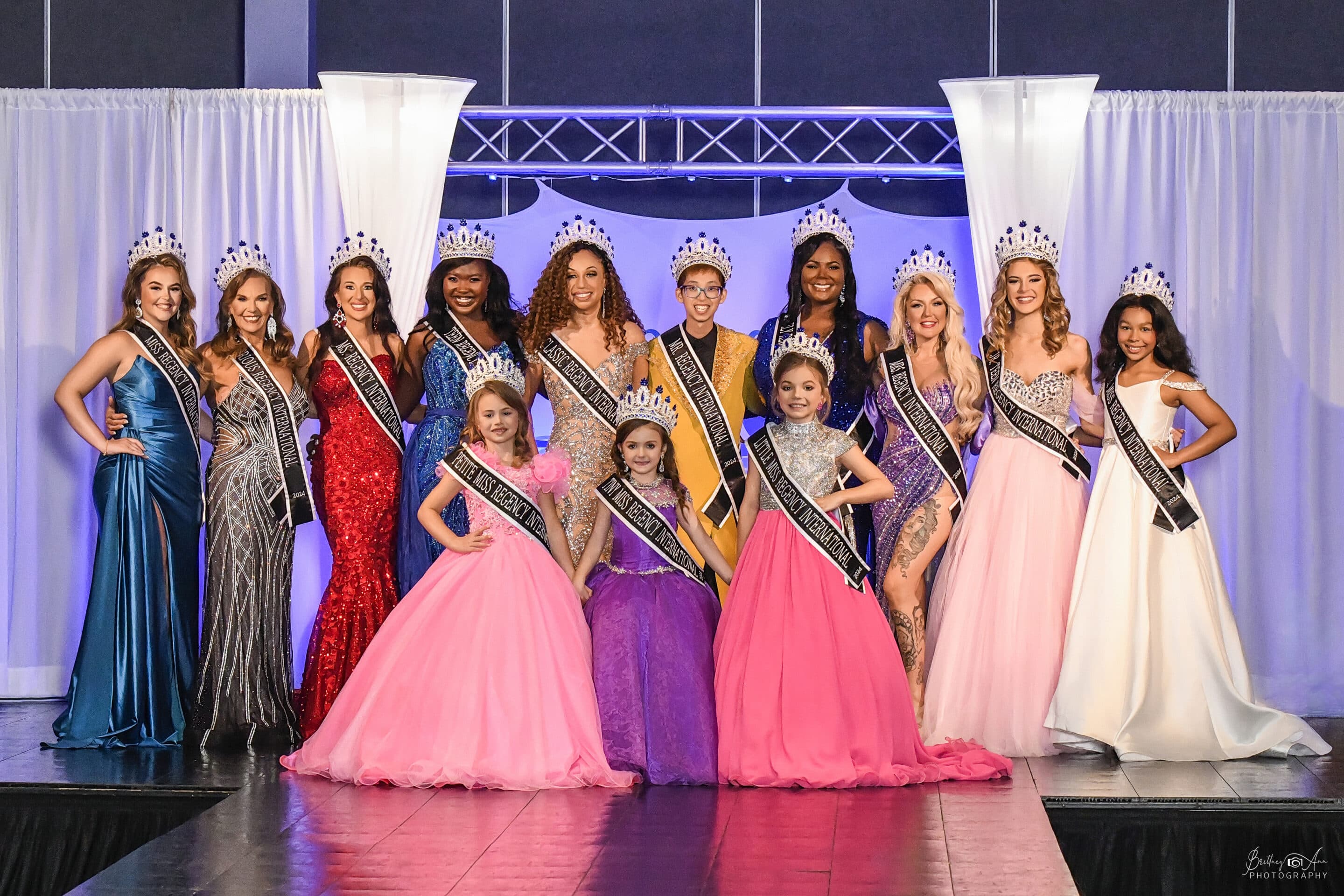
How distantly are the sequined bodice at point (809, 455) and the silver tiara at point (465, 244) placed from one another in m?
1.20

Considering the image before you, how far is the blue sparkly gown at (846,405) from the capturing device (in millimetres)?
4633

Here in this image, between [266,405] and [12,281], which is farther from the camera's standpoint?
[12,281]

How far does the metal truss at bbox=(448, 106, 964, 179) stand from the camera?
5195 mm

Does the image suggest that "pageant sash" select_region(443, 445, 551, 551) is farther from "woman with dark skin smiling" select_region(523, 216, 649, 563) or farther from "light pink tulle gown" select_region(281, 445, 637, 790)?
"woman with dark skin smiling" select_region(523, 216, 649, 563)

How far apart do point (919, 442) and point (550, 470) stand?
117 centimetres

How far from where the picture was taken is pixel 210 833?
3.31 m

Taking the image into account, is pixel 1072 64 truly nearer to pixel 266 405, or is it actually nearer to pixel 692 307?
pixel 692 307

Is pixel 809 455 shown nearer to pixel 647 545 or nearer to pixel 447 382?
pixel 647 545

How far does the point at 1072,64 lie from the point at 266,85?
10.4 ft

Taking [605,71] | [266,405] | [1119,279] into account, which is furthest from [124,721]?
[1119,279]

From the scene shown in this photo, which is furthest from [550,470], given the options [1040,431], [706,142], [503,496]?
[706,142]

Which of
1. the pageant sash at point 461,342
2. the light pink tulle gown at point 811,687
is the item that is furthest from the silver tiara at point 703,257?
the light pink tulle gown at point 811,687

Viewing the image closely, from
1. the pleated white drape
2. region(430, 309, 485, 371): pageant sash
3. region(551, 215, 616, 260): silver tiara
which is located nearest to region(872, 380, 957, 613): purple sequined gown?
region(551, 215, 616, 260): silver tiara

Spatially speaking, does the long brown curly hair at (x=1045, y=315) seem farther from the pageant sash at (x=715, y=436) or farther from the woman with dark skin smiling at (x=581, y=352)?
the woman with dark skin smiling at (x=581, y=352)
